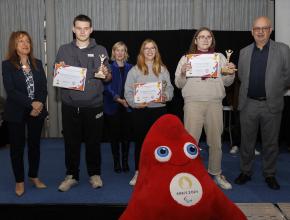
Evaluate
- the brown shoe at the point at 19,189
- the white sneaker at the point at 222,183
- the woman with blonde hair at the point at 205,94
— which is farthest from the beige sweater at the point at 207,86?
the brown shoe at the point at 19,189

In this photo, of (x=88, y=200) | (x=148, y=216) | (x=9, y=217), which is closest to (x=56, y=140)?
(x=88, y=200)

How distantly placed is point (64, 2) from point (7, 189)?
3.98m

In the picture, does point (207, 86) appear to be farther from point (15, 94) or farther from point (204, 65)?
point (15, 94)

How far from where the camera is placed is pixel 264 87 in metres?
3.45

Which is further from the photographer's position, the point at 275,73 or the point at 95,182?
the point at 95,182

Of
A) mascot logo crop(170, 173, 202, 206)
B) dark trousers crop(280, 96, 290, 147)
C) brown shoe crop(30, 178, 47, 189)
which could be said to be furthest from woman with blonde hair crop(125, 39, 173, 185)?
dark trousers crop(280, 96, 290, 147)

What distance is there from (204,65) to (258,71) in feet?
1.96

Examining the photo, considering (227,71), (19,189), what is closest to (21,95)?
(19,189)

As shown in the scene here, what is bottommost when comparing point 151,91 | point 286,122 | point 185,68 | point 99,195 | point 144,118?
point 99,195

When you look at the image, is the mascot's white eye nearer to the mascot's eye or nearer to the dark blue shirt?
the mascot's eye

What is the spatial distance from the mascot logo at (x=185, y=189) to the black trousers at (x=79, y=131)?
198 cm

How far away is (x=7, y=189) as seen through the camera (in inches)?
143

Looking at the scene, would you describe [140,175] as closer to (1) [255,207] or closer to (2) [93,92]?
(1) [255,207]

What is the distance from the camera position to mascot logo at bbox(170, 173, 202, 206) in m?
1.50
